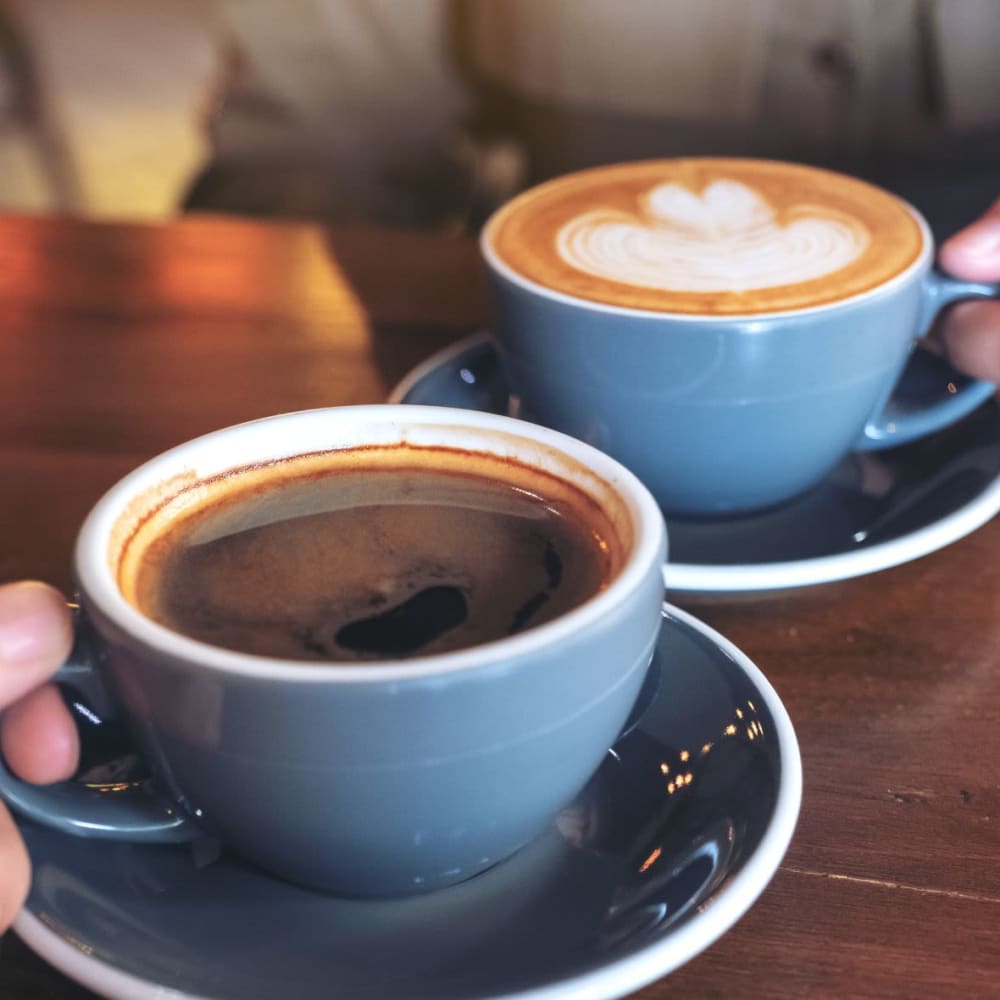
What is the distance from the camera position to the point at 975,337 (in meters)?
0.76

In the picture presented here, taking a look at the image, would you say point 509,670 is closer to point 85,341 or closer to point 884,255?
point 884,255

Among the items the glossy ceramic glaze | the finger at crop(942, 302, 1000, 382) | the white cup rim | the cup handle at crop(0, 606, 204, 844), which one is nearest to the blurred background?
the finger at crop(942, 302, 1000, 382)

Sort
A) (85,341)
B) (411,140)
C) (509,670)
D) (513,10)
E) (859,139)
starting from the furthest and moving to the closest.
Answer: (411,140) → (513,10) → (859,139) → (85,341) → (509,670)

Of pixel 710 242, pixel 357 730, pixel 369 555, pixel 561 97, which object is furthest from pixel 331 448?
pixel 561 97

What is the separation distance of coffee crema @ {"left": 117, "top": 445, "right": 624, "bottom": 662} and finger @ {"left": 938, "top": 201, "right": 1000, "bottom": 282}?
0.37m

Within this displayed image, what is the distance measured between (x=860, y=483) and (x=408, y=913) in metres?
0.43

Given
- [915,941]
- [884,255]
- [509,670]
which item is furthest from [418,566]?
[884,255]

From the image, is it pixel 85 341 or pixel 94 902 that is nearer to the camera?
pixel 94 902

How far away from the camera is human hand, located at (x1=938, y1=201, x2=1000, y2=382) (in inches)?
29.1

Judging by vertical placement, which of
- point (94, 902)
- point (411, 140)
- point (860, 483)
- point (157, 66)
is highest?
point (94, 902)

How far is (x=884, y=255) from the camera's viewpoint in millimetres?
702

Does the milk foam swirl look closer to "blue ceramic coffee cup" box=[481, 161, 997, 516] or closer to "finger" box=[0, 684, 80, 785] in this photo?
"blue ceramic coffee cup" box=[481, 161, 997, 516]

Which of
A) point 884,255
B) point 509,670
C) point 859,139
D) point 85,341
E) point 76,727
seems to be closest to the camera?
point 509,670

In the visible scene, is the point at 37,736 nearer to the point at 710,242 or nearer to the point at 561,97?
the point at 710,242
